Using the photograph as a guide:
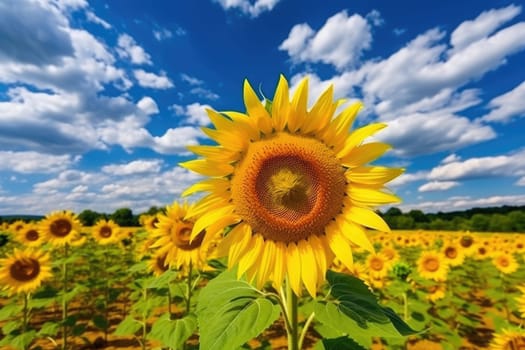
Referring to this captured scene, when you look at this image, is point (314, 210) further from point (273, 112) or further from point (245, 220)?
point (273, 112)

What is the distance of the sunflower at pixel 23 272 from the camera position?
23.4 feet

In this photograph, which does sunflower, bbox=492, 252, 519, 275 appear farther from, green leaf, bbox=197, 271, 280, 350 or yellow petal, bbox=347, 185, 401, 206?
green leaf, bbox=197, 271, 280, 350

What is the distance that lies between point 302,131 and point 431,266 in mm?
9266

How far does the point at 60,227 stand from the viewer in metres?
8.91

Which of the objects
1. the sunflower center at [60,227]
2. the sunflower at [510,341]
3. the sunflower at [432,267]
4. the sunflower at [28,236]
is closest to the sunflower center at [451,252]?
the sunflower at [432,267]

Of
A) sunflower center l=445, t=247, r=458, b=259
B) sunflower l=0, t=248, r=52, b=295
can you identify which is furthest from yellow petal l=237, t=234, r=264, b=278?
sunflower center l=445, t=247, r=458, b=259

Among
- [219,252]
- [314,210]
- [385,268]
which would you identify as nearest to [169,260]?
[219,252]

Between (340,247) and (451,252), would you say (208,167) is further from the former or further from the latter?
(451,252)

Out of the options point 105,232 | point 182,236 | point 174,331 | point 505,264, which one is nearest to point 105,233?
point 105,232

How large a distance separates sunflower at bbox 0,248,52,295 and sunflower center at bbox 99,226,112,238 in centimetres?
392

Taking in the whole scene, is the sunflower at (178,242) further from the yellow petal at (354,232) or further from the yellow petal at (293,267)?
the yellow petal at (354,232)

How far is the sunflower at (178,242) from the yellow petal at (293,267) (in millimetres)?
2721

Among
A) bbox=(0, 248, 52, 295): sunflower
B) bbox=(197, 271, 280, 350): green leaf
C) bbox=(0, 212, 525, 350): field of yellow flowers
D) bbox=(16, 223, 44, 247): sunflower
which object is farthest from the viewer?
bbox=(16, 223, 44, 247): sunflower

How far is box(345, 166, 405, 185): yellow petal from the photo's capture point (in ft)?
7.05
